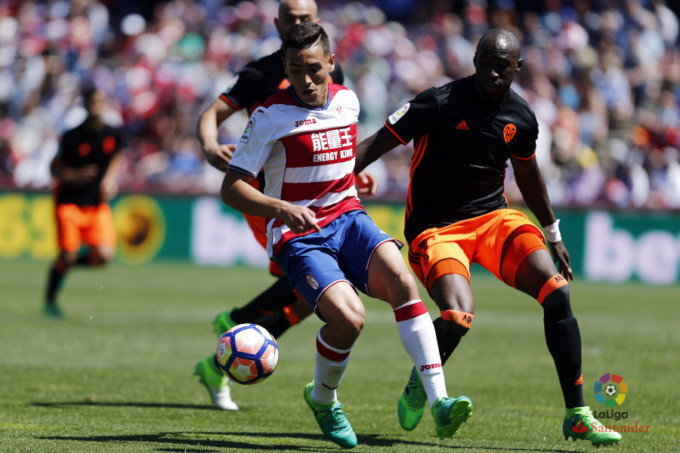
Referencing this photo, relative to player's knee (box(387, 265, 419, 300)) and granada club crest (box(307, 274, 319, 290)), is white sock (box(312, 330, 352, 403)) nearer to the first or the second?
granada club crest (box(307, 274, 319, 290))

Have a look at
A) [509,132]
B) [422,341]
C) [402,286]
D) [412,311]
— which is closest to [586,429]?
[422,341]

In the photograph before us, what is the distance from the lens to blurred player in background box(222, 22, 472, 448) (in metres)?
5.57

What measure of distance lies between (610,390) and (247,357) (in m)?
3.31

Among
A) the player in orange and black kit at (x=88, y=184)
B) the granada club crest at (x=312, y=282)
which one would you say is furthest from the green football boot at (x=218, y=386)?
the player in orange and black kit at (x=88, y=184)

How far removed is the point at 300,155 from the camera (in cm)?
578

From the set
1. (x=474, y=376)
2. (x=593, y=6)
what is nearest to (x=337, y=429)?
(x=474, y=376)

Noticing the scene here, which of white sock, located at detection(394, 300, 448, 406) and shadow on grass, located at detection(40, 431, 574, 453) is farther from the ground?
white sock, located at detection(394, 300, 448, 406)

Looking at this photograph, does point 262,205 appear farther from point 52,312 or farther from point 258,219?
point 52,312

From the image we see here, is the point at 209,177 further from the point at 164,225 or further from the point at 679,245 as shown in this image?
the point at 679,245

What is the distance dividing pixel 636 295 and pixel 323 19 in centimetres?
1204

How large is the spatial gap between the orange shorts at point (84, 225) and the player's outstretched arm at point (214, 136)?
655cm

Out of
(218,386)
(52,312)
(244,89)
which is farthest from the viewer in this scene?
(52,312)

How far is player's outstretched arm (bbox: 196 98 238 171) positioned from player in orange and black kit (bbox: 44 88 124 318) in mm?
6300

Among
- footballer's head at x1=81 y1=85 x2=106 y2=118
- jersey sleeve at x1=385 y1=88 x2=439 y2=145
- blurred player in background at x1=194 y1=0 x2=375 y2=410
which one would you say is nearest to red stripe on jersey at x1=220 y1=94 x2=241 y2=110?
blurred player in background at x1=194 y1=0 x2=375 y2=410
